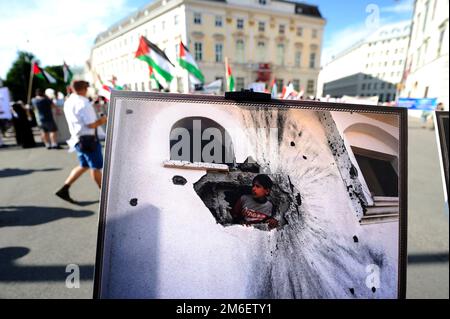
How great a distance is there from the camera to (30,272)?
6.86 feet

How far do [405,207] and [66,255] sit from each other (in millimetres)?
2815

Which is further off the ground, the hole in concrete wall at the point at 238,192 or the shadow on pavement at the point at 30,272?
the hole in concrete wall at the point at 238,192


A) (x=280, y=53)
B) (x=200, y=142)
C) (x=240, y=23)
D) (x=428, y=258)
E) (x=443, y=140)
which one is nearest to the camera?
(x=200, y=142)

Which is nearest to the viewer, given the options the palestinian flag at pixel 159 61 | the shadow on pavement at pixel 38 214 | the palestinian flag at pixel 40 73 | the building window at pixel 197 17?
the shadow on pavement at pixel 38 214

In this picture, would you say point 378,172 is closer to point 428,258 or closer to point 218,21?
point 428,258

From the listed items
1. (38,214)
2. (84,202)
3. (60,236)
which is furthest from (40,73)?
(60,236)

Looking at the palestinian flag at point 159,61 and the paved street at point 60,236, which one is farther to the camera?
the palestinian flag at point 159,61

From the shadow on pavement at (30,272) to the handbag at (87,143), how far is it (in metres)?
1.24

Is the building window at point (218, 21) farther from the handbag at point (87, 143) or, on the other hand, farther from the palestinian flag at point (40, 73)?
the handbag at point (87, 143)

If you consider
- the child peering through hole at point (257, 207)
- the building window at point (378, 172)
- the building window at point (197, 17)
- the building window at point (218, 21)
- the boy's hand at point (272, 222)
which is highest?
the building window at point (218, 21)

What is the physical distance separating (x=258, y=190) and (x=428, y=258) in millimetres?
2577

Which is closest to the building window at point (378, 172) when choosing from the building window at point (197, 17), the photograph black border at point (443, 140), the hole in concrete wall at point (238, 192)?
the hole in concrete wall at point (238, 192)

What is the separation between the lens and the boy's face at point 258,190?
99cm
